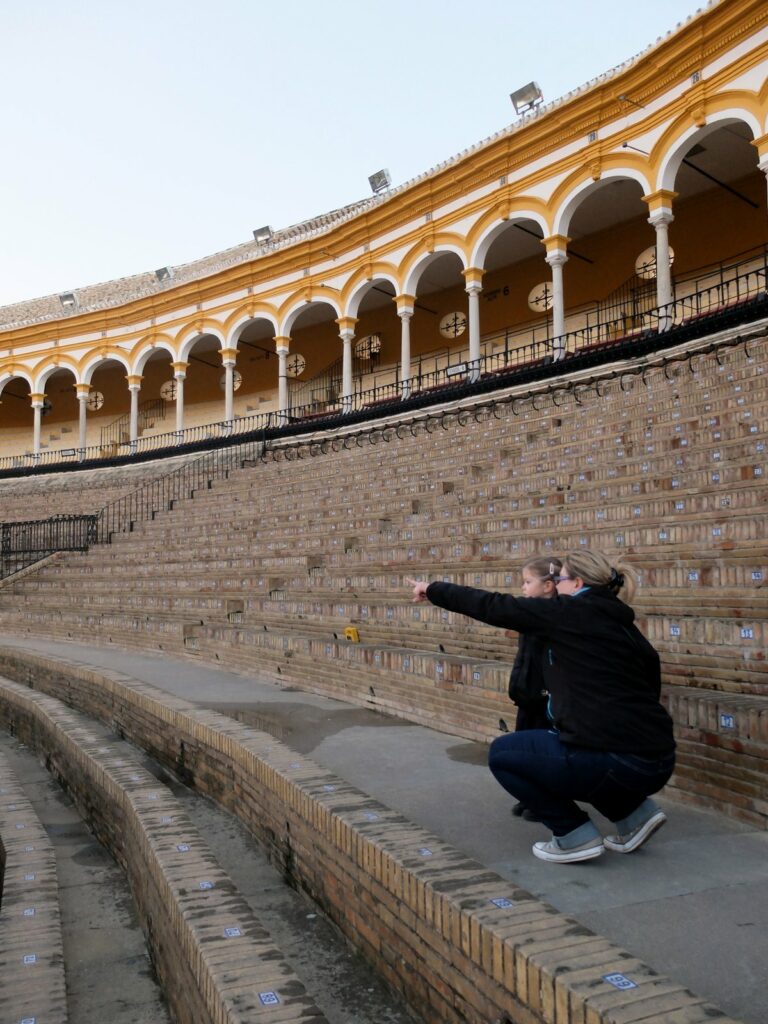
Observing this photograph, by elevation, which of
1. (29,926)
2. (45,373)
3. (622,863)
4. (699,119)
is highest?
(699,119)

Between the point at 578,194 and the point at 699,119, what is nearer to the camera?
the point at 699,119

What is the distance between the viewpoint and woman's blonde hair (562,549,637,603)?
10.6ft

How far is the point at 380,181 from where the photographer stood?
25.1 meters

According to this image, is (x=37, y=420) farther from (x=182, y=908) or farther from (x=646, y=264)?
(x=182, y=908)

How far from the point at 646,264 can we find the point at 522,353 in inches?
159

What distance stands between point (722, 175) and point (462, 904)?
19913 millimetres

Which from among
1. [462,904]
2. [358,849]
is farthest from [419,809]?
[462,904]

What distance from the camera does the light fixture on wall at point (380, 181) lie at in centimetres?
2500

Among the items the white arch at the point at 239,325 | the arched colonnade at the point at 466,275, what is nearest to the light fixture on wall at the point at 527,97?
the arched colonnade at the point at 466,275

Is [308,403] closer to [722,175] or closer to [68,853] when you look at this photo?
[722,175]

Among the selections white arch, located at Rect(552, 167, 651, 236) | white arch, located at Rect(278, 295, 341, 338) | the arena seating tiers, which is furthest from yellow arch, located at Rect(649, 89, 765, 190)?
white arch, located at Rect(278, 295, 341, 338)

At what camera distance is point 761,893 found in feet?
9.23

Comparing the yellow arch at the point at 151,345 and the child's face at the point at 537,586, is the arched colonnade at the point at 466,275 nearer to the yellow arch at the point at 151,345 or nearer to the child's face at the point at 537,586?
the yellow arch at the point at 151,345

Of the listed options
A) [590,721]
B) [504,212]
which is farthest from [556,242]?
[590,721]
